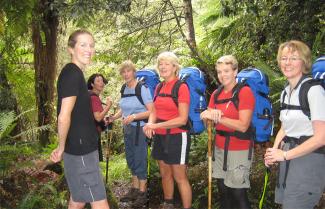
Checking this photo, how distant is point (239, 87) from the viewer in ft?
13.0

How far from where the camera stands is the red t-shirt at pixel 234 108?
3877mm

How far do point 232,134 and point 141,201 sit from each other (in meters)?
2.18

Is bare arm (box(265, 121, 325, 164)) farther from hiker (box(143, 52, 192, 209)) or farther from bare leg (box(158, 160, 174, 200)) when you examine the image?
bare leg (box(158, 160, 174, 200))

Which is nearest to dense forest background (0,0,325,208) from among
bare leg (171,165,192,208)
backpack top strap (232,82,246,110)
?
bare leg (171,165,192,208)

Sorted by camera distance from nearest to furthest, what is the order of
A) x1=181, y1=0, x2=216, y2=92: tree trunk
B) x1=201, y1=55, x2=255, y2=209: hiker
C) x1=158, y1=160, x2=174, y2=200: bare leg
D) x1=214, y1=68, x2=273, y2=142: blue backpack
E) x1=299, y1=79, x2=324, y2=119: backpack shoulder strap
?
x1=299, y1=79, x2=324, y2=119: backpack shoulder strap < x1=201, y1=55, x2=255, y2=209: hiker < x1=214, y1=68, x2=273, y2=142: blue backpack < x1=158, y1=160, x2=174, y2=200: bare leg < x1=181, y1=0, x2=216, y2=92: tree trunk

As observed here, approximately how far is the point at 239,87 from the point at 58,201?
2.83 m

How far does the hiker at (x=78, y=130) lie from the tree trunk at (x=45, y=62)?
13.8ft

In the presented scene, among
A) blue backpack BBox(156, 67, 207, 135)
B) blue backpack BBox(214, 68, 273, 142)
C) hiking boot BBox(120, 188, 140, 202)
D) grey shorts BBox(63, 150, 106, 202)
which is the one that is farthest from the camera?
hiking boot BBox(120, 188, 140, 202)

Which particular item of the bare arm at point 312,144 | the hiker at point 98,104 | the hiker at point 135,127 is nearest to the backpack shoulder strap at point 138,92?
the hiker at point 135,127

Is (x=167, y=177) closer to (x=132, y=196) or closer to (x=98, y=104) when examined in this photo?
(x=132, y=196)

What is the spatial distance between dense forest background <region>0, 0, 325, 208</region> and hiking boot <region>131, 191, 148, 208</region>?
2.31 ft

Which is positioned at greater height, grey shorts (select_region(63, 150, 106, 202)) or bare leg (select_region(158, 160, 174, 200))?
grey shorts (select_region(63, 150, 106, 202))

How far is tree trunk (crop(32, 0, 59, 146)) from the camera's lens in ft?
25.0

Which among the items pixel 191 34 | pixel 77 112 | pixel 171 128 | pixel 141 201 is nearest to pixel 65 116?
pixel 77 112
